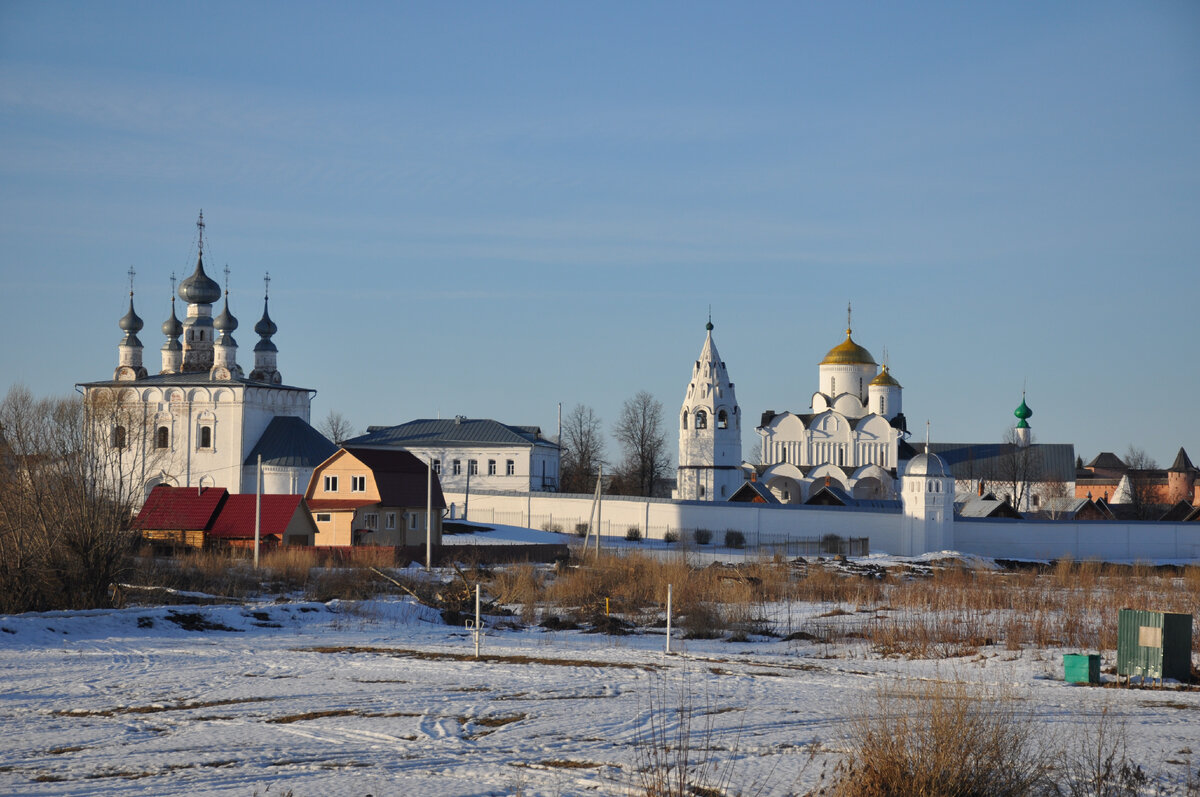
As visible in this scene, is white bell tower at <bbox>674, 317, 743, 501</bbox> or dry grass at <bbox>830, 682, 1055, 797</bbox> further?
white bell tower at <bbox>674, 317, 743, 501</bbox>

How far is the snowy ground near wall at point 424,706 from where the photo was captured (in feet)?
27.0

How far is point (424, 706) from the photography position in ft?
35.8

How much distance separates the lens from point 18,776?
26.4 ft

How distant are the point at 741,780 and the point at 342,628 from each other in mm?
10903

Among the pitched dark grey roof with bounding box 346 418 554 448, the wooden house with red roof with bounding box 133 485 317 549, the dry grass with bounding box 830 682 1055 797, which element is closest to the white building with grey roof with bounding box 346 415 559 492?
the pitched dark grey roof with bounding box 346 418 554 448

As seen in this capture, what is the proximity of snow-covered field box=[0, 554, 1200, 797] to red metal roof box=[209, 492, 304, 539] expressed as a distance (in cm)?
1621

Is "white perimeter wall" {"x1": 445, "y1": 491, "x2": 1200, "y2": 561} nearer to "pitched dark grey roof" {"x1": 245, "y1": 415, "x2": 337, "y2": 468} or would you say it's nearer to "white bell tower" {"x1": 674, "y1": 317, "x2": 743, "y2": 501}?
"white bell tower" {"x1": 674, "y1": 317, "x2": 743, "y2": 501}

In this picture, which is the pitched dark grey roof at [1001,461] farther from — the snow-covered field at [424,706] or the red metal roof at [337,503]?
the snow-covered field at [424,706]

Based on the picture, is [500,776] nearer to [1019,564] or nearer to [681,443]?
[1019,564]

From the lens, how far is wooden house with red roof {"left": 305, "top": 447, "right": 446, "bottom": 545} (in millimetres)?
34812

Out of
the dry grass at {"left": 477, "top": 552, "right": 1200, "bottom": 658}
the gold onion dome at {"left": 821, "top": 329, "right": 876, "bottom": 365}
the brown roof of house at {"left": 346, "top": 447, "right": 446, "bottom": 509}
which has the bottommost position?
the dry grass at {"left": 477, "top": 552, "right": 1200, "bottom": 658}

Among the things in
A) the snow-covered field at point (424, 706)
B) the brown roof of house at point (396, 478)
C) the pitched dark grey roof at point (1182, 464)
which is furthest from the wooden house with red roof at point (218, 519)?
the pitched dark grey roof at point (1182, 464)

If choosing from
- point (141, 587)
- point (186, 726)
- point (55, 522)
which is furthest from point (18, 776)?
point (141, 587)

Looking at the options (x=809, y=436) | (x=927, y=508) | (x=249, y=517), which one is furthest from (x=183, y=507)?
(x=809, y=436)
